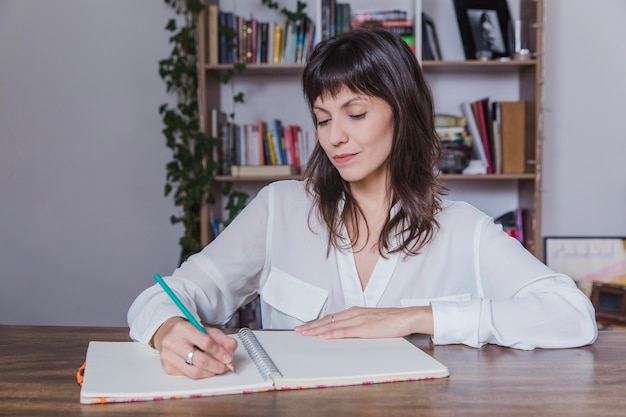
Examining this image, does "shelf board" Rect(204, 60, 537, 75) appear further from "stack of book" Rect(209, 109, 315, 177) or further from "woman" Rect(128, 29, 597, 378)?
"woman" Rect(128, 29, 597, 378)

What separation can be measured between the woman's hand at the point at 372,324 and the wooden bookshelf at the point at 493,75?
2034mm

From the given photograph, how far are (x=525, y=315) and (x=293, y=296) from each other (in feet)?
1.78

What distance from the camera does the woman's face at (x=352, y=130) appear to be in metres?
1.59

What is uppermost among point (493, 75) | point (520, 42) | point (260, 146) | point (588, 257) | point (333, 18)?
point (333, 18)

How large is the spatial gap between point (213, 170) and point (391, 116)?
5.82 feet

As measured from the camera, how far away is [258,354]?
1135 mm

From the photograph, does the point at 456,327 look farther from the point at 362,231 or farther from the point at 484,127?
the point at 484,127

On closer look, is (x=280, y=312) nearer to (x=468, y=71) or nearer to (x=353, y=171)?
(x=353, y=171)

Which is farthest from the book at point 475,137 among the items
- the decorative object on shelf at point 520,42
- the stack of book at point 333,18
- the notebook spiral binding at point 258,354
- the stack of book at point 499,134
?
the notebook spiral binding at point 258,354

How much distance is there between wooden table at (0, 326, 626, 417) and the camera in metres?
0.92

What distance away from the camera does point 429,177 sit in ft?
5.78

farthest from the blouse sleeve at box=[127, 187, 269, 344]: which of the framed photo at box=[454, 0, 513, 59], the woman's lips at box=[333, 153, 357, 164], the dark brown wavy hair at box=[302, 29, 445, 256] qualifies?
the framed photo at box=[454, 0, 513, 59]

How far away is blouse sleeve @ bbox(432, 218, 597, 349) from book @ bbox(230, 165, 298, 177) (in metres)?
1.89

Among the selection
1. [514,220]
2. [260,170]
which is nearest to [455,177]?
[514,220]
